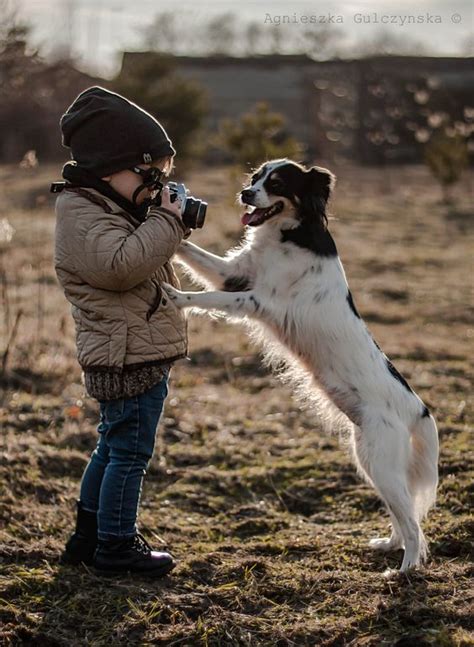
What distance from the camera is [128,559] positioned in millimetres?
3990

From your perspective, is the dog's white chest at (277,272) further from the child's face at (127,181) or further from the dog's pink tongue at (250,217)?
the child's face at (127,181)

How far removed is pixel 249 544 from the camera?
4570mm

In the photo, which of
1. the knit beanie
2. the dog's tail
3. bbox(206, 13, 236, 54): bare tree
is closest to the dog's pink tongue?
the knit beanie

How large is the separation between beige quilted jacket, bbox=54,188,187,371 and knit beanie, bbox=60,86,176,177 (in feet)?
0.47

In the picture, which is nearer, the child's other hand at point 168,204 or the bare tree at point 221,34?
the child's other hand at point 168,204

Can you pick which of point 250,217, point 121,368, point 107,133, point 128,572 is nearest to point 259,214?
point 250,217

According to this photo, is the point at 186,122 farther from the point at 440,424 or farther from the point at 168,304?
the point at 168,304

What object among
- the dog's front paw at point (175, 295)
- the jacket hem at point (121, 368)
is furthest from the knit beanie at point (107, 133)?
the jacket hem at point (121, 368)

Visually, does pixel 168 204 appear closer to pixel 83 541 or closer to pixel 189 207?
pixel 189 207

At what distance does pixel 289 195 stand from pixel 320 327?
0.72 meters

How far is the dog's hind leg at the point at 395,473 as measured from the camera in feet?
13.5

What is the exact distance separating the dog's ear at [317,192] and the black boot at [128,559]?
183 cm

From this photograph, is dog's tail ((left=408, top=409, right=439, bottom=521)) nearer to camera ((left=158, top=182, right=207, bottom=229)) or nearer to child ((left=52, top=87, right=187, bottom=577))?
child ((left=52, top=87, right=187, bottom=577))

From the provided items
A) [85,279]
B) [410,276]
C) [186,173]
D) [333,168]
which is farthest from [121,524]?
[333,168]
